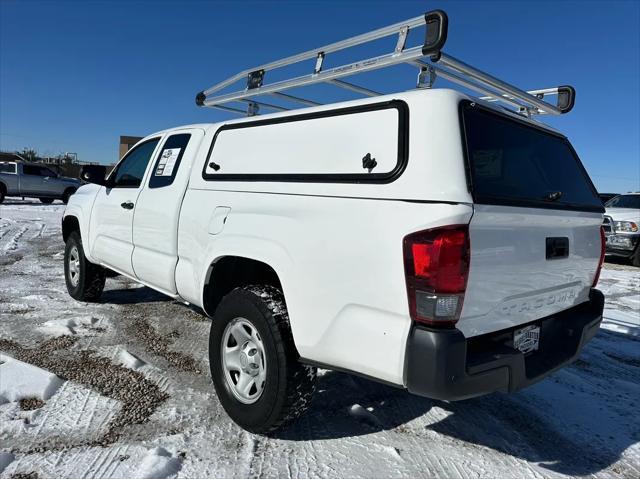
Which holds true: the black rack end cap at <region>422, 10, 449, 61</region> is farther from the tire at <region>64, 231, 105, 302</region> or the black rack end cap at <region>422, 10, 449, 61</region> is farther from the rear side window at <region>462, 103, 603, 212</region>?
the tire at <region>64, 231, 105, 302</region>

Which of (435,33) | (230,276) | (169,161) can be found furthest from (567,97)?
(169,161)

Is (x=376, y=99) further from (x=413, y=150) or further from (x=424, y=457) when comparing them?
(x=424, y=457)

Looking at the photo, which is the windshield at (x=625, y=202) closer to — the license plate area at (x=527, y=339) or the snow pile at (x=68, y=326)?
the license plate area at (x=527, y=339)

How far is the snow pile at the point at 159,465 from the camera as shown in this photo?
91.7 inches

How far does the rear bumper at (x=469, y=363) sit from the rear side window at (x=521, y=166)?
65 centimetres

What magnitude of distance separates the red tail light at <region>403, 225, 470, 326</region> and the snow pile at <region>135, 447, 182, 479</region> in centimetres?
144

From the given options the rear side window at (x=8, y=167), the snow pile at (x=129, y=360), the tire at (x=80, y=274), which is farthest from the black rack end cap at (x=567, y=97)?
the rear side window at (x=8, y=167)

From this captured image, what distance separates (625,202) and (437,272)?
13203 mm

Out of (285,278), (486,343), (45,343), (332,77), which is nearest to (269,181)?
(285,278)

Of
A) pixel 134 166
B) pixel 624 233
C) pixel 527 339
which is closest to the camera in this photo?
pixel 527 339

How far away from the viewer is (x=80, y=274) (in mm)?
5211

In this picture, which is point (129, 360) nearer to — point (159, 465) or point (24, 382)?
point (24, 382)

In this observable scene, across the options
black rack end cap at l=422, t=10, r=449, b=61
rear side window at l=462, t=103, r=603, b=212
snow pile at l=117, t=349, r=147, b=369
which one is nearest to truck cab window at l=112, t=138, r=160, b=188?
snow pile at l=117, t=349, r=147, b=369

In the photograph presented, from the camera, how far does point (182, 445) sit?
2.61 meters
